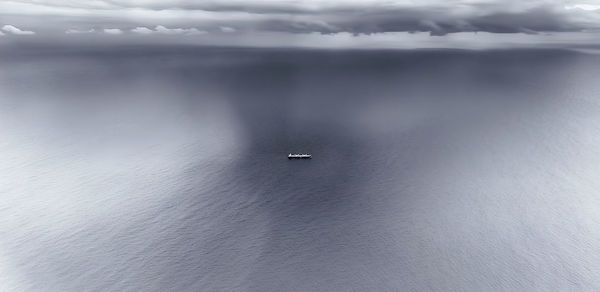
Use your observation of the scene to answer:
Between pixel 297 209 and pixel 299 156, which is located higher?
pixel 299 156

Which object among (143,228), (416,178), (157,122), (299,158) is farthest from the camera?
(157,122)

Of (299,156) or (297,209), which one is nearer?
(297,209)

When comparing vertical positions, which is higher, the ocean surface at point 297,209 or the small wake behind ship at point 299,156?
the small wake behind ship at point 299,156

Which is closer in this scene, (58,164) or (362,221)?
(362,221)

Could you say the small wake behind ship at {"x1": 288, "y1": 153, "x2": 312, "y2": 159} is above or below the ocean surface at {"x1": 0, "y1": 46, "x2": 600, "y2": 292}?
above

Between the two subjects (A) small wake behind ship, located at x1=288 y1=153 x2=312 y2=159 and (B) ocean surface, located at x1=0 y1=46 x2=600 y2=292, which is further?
(A) small wake behind ship, located at x1=288 y1=153 x2=312 y2=159

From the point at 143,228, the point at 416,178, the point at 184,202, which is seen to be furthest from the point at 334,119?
the point at 143,228

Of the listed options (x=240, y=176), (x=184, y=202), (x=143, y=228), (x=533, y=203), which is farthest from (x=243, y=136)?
(x=533, y=203)

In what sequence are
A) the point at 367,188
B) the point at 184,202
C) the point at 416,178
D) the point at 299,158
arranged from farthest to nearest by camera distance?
1. the point at 299,158
2. the point at 416,178
3. the point at 367,188
4. the point at 184,202

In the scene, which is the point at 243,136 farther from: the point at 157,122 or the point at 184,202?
the point at 184,202

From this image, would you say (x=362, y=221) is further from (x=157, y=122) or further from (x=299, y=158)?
(x=157, y=122)

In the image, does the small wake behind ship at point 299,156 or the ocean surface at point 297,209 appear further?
the small wake behind ship at point 299,156
